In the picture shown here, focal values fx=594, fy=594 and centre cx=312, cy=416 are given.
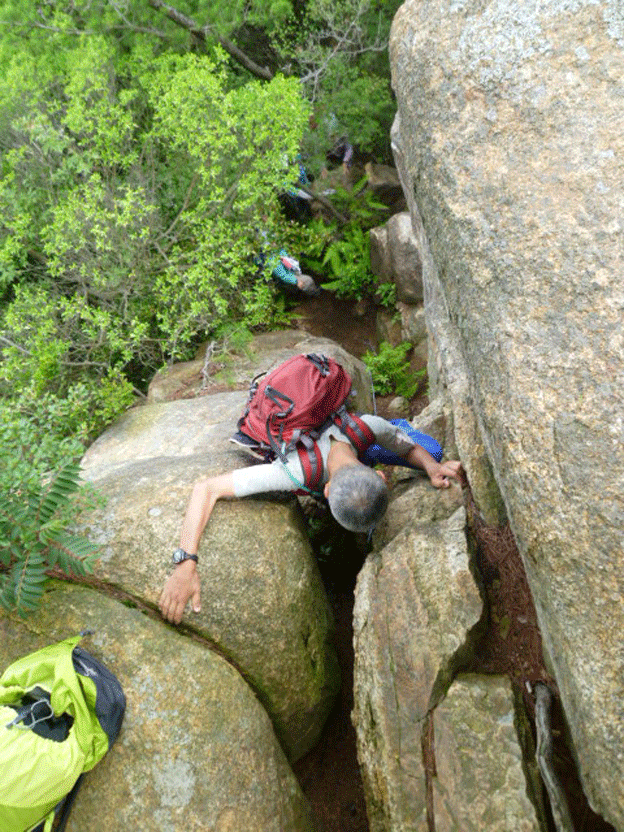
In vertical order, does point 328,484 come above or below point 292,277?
above

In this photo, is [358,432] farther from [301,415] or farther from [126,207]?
[126,207]

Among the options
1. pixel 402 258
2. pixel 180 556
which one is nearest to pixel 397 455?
pixel 180 556

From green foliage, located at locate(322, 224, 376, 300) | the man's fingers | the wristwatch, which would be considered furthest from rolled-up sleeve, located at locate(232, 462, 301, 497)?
green foliage, located at locate(322, 224, 376, 300)

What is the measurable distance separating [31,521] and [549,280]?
13.9ft

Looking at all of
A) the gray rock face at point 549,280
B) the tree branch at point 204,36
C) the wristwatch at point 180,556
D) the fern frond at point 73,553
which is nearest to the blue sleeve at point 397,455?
the gray rock face at point 549,280

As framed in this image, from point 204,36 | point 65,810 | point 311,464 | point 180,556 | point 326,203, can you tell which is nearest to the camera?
point 65,810

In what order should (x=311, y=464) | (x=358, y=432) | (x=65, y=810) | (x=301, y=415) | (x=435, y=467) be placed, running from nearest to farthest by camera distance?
1. (x=65, y=810)
2. (x=311, y=464)
3. (x=301, y=415)
4. (x=358, y=432)
5. (x=435, y=467)

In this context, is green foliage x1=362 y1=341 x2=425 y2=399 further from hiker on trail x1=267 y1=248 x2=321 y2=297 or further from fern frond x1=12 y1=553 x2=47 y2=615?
fern frond x1=12 y1=553 x2=47 y2=615

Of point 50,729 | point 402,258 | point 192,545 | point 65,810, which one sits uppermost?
point 50,729

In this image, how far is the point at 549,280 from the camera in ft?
13.1

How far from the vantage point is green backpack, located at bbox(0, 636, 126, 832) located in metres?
3.78

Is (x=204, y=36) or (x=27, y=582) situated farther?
(x=204, y=36)

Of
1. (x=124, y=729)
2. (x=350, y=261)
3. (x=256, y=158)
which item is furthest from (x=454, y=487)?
(x=350, y=261)

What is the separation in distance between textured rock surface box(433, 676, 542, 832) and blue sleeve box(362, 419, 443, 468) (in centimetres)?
246
